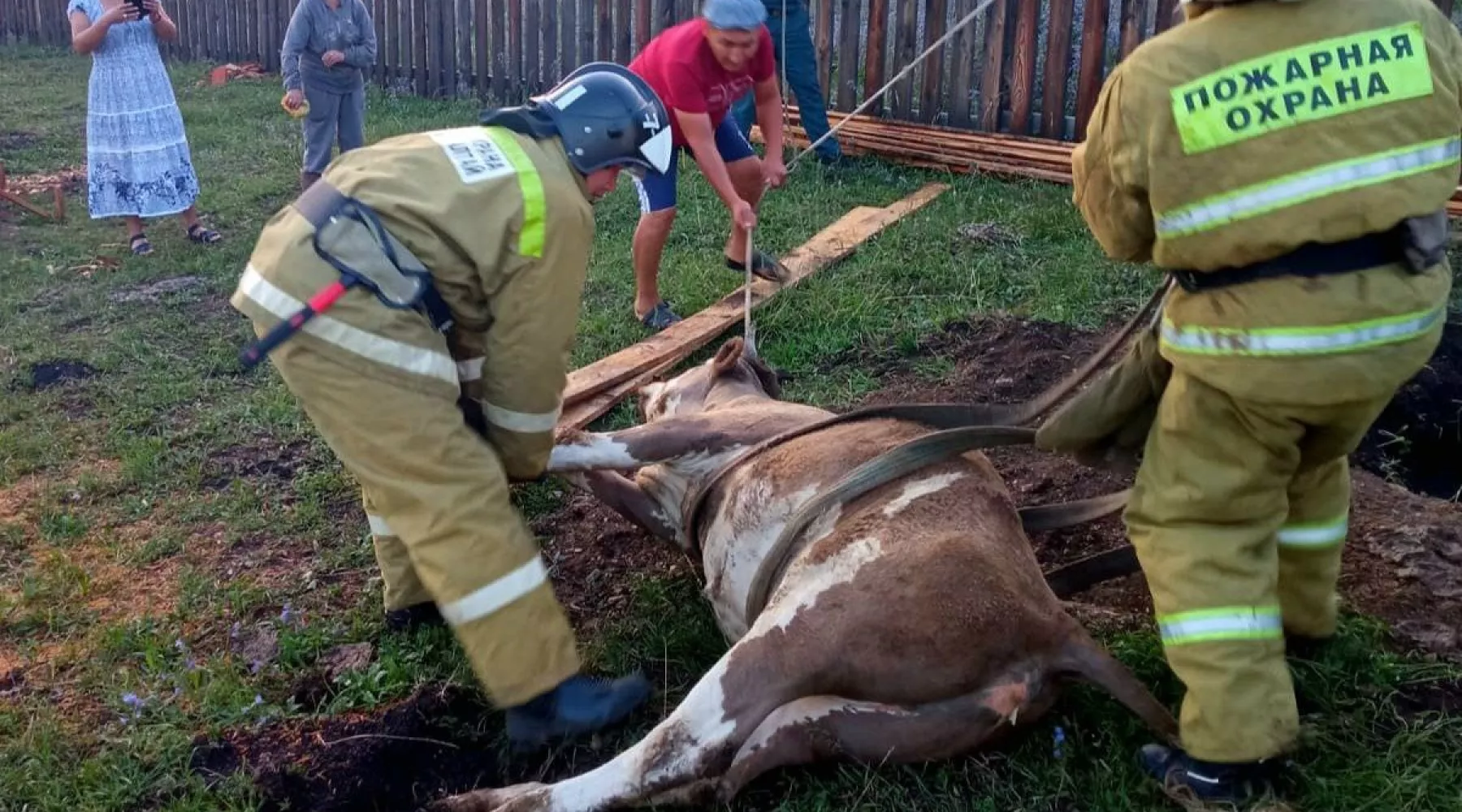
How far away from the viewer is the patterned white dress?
8094 mm

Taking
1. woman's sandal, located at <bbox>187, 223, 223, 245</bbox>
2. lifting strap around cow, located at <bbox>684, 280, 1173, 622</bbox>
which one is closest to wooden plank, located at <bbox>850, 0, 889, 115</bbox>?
woman's sandal, located at <bbox>187, 223, 223, 245</bbox>

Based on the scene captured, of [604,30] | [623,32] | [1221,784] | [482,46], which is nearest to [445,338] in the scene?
[1221,784]

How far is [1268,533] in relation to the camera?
9.96 ft

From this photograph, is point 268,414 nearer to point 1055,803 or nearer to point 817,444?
point 817,444

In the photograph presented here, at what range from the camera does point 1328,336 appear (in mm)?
2762


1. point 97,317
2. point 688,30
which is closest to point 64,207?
point 97,317

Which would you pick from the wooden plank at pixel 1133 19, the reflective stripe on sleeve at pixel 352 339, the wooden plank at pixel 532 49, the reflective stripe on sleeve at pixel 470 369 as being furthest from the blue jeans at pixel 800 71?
the reflective stripe on sleeve at pixel 352 339

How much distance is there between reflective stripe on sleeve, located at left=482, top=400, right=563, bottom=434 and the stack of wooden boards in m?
6.03

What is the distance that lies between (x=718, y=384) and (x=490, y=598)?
6.11 ft

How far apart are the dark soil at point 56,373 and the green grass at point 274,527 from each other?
58 millimetres

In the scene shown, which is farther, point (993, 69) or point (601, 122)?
point (993, 69)

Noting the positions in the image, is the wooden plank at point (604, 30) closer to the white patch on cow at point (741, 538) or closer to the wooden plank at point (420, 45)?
the wooden plank at point (420, 45)

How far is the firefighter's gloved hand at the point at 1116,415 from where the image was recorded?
334 cm

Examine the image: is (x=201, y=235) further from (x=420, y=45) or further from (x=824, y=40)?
(x=420, y=45)
